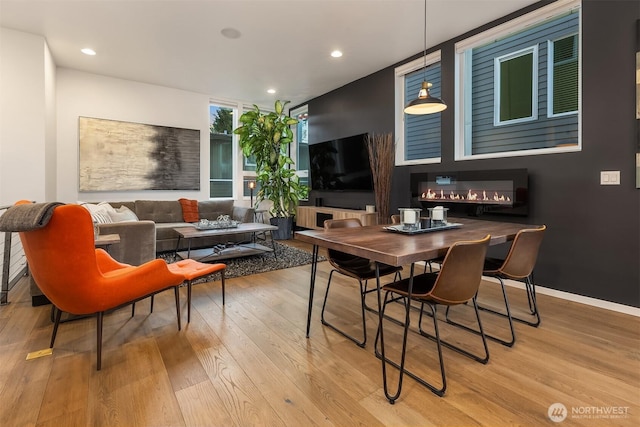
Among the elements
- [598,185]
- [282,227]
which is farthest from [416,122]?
[282,227]

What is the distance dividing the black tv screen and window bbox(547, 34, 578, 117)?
2.39 meters

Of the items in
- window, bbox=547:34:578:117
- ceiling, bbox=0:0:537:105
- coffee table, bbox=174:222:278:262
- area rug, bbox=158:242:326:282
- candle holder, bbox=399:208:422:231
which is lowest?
area rug, bbox=158:242:326:282

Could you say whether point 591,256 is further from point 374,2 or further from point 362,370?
point 374,2

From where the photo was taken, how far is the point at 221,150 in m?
6.56

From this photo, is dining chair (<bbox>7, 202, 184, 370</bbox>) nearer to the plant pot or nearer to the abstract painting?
the abstract painting

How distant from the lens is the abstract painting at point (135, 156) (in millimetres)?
5051

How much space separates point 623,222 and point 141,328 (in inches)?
157

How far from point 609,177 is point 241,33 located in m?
4.06

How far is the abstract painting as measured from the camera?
5.05 meters

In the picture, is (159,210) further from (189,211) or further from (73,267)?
(73,267)

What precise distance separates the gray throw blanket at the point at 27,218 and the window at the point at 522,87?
392 cm

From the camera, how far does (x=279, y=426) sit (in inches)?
53.6

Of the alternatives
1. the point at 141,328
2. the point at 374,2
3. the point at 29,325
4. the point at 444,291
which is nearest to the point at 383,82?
the point at 374,2

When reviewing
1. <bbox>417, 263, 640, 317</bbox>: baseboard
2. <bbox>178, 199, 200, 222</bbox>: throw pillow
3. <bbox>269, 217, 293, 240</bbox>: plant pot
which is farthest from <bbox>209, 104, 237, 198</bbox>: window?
<bbox>417, 263, 640, 317</bbox>: baseboard
